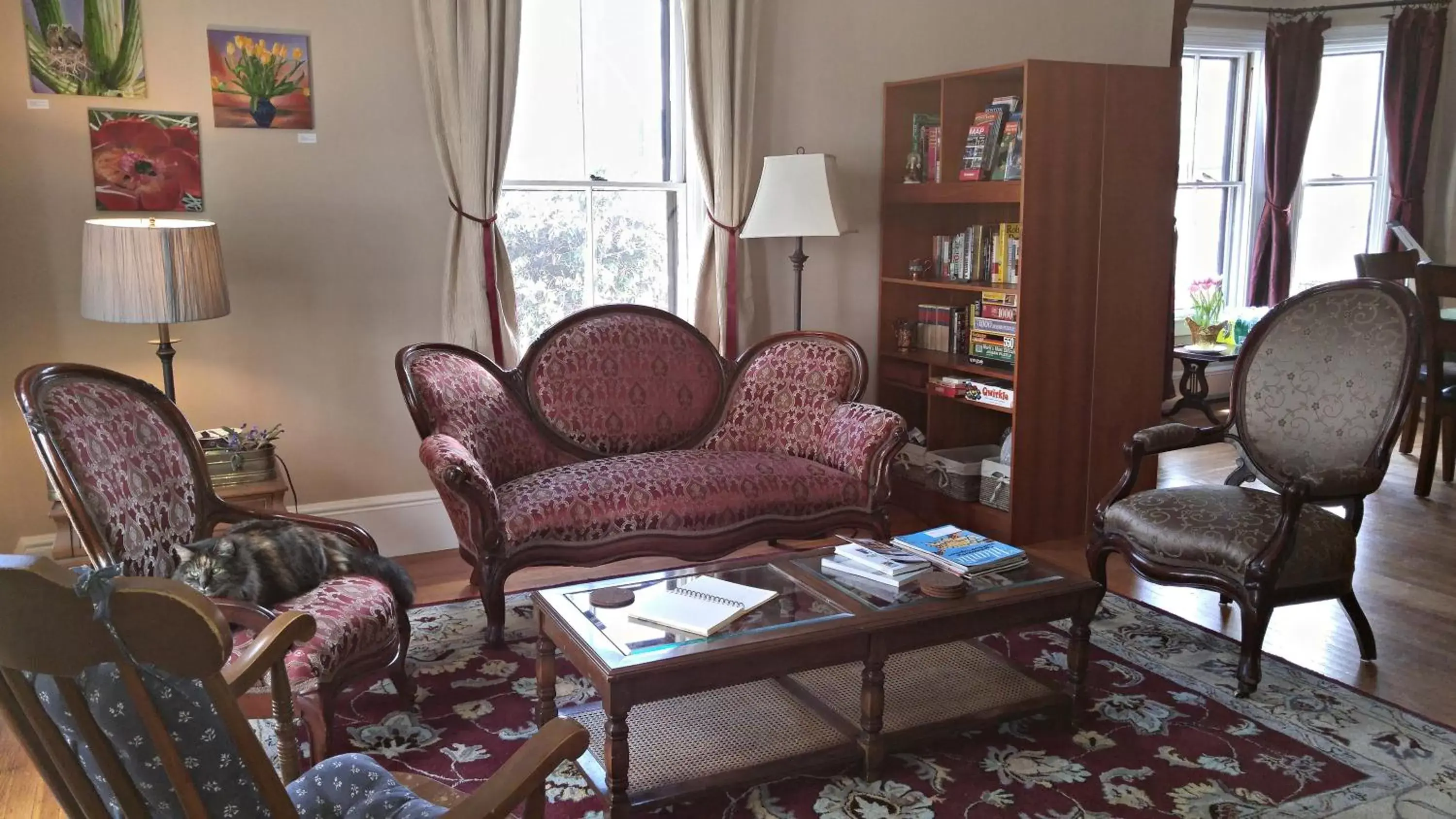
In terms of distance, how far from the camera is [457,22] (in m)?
4.23

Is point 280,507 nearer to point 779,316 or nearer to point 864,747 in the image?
point 864,747

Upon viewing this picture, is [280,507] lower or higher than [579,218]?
lower

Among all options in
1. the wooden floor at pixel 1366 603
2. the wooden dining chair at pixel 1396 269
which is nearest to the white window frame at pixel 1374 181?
the wooden dining chair at pixel 1396 269

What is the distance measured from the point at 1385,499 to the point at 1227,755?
10.1ft

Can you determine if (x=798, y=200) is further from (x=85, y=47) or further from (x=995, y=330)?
(x=85, y=47)

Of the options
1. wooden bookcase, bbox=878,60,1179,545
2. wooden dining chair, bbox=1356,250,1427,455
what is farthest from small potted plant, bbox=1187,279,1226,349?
wooden bookcase, bbox=878,60,1179,545

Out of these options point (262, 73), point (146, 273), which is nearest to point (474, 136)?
point (262, 73)

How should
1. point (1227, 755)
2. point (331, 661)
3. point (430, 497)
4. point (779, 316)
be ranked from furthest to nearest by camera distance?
point (779, 316) → point (430, 497) → point (1227, 755) → point (331, 661)

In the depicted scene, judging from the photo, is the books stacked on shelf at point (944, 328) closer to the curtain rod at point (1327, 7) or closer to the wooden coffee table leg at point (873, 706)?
the wooden coffee table leg at point (873, 706)

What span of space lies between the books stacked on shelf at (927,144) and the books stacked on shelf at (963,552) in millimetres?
2240

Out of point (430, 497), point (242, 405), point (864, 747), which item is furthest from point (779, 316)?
point (864, 747)

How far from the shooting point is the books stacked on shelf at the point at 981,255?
15.4 ft

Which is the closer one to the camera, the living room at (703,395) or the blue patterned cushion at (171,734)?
the blue patterned cushion at (171,734)

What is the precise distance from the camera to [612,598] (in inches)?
108
